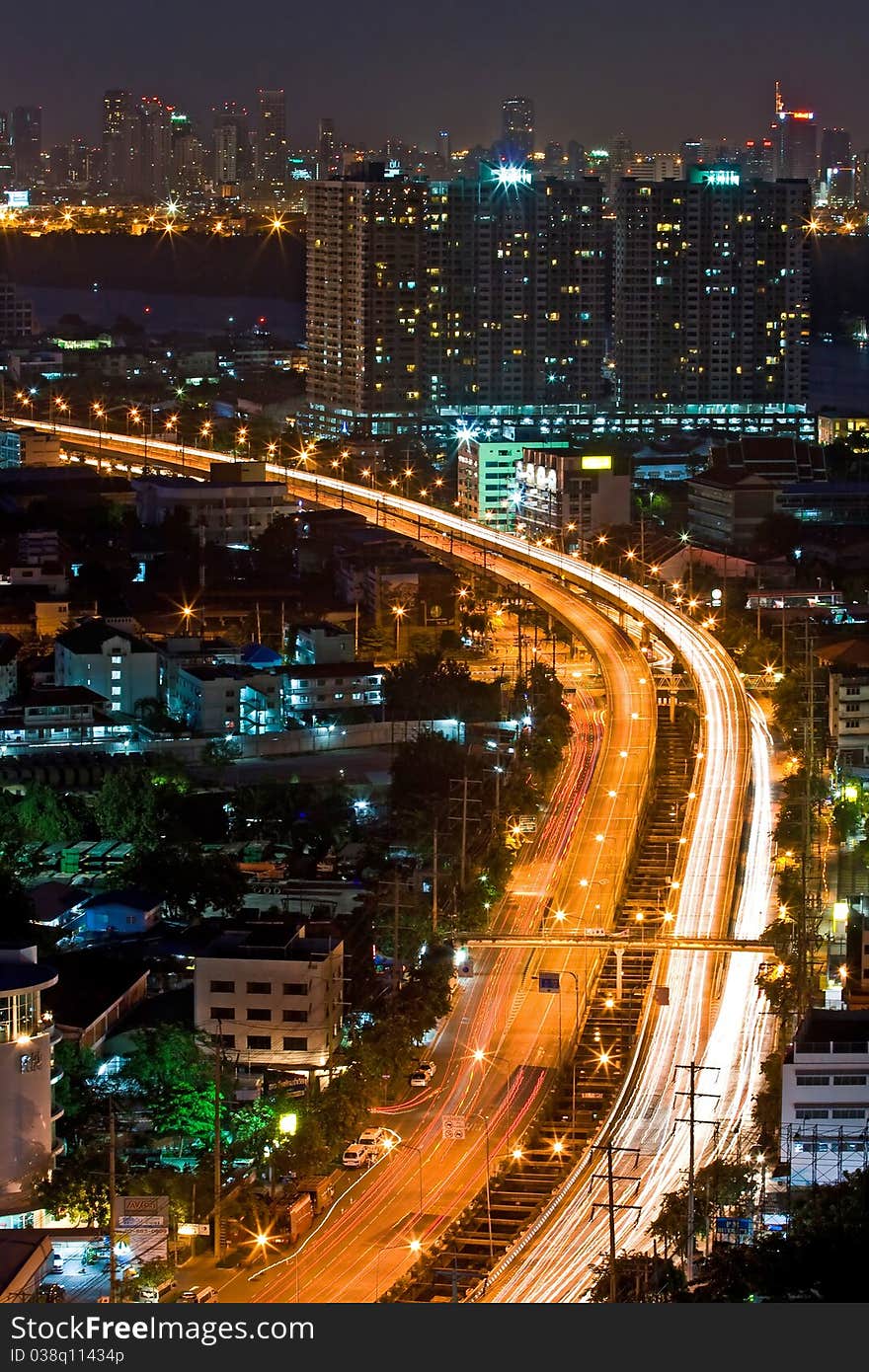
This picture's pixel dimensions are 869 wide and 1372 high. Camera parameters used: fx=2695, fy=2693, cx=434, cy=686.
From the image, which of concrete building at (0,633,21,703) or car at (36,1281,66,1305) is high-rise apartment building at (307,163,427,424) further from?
car at (36,1281,66,1305)

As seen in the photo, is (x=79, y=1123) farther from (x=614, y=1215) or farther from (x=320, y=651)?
(x=320, y=651)

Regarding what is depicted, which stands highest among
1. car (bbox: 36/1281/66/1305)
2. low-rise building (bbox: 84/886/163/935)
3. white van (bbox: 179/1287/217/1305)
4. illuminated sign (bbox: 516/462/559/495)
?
illuminated sign (bbox: 516/462/559/495)

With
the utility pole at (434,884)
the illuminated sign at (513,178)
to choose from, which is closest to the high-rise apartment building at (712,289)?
the illuminated sign at (513,178)

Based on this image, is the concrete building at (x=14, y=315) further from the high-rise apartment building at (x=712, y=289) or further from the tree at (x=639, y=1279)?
the tree at (x=639, y=1279)

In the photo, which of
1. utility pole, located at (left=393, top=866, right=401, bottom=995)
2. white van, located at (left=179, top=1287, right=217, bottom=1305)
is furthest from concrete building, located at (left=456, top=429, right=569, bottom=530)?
white van, located at (left=179, top=1287, right=217, bottom=1305)

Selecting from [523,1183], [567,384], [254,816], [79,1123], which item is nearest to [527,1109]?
[523,1183]

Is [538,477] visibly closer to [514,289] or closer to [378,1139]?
[514,289]

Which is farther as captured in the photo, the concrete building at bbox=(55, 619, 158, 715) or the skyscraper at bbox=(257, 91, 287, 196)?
the skyscraper at bbox=(257, 91, 287, 196)
